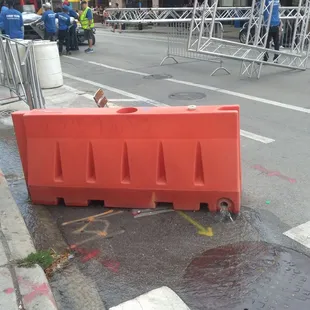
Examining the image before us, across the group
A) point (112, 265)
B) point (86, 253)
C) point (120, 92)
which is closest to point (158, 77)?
point (120, 92)

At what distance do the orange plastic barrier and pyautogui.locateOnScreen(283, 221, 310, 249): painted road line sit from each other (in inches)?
21.8

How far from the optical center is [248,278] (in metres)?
3.10

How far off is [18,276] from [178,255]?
4.29 feet

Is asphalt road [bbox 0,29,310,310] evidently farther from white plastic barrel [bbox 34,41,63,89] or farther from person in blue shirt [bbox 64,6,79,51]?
person in blue shirt [bbox 64,6,79,51]

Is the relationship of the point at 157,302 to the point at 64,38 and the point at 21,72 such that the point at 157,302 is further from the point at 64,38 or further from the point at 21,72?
the point at 64,38

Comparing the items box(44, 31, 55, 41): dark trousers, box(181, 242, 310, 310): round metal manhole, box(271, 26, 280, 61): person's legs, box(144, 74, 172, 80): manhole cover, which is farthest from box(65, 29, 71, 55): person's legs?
box(181, 242, 310, 310): round metal manhole

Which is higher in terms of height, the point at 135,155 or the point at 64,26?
the point at 64,26

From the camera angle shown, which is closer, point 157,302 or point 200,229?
point 157,302

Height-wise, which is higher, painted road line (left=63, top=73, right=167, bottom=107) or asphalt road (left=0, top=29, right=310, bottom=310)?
painted road line (left=63, top=73, right=167, bottom=107)

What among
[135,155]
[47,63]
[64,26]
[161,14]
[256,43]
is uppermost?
[161,14]

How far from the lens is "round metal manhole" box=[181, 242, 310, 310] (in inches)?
113

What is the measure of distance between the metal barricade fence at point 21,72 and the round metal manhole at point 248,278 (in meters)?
4.56

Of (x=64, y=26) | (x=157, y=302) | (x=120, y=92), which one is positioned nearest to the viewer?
(x=157, y=302)

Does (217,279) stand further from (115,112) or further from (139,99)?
(139,99)
